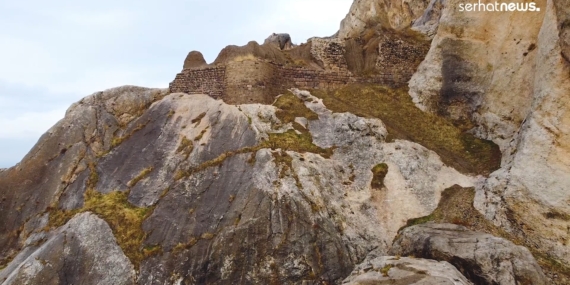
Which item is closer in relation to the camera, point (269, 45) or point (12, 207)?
point (12, 207)

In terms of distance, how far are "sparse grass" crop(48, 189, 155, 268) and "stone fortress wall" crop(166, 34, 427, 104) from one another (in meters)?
9.49

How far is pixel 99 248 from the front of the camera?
17.1 m

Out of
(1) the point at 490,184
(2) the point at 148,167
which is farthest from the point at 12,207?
(1) the point at 490,184

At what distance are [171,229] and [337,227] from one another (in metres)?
7.72

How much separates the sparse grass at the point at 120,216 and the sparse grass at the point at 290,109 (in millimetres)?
9434

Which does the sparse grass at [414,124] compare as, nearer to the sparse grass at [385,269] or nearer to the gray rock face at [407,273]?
the gray rock face at [407,273]

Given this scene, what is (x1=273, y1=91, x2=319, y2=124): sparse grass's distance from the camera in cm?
2362

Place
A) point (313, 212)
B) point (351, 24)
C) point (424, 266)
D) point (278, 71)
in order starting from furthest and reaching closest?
1. point (351, 24)
2. point (278, 71)
3. point (313, 212)
4. point (424, 266)

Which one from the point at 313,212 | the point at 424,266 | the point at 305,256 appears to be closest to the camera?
the point at 424,266

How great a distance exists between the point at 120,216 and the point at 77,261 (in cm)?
264

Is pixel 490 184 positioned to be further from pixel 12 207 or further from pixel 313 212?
pixel 12 207

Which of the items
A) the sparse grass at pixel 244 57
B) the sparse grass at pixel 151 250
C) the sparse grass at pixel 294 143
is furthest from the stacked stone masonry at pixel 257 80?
the sparse grass at pixel 151 250

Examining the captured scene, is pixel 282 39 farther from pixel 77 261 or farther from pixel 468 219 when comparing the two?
pixel 77 261

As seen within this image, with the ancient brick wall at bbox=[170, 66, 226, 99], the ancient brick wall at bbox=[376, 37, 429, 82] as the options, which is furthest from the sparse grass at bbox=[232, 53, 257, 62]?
Answer: the ancient brick wall at bbox=[376, 37, 429, 82]
